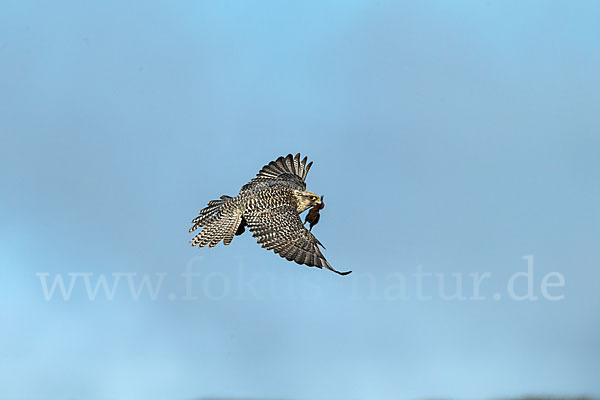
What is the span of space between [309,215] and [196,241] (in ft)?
12.2

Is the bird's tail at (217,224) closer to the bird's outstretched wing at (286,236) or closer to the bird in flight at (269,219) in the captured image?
the bird in flight at (269,219)

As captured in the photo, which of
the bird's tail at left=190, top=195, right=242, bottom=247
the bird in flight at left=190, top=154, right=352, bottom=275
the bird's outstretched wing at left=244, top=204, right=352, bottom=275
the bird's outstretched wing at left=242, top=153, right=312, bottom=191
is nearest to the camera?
the bird's outstretched wing at left=244, top=204, right=352, bottom=275

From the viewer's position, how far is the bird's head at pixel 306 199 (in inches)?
925

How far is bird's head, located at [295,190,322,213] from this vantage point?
23484 millimetres

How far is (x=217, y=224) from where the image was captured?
886 inches

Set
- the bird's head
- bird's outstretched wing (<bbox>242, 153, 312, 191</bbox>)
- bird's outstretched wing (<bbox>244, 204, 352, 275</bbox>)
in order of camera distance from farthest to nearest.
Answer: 1. bird's outstretched wing (<bbox>242, 153, 312, 191</bbox>)
2. the bird's head
3. bird's outstretched wing (<bbox>244, 204, 352, 275</bbox>)

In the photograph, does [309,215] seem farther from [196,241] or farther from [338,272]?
[338,272]

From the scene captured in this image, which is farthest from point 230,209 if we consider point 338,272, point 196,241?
point 338,272

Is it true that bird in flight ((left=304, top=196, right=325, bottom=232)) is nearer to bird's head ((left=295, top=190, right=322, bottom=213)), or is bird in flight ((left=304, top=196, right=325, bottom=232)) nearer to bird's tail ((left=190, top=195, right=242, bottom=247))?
bird's head ((left=295, top=190, right=322, bottom=213))

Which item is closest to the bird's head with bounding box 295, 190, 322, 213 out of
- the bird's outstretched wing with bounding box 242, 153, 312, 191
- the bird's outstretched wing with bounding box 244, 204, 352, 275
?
the bird's outstretched wing with bounding box 244, 204, 352, 275

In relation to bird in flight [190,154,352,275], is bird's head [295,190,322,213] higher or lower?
higher

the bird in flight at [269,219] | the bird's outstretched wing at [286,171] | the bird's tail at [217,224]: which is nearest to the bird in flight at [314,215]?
the bird in flight at [269,219]

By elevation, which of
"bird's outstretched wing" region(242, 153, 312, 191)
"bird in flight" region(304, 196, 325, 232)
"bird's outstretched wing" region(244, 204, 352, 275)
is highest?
"bird's outstretched wing" region(242, 153, 312, 191)

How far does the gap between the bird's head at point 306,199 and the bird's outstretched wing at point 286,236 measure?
1.12 metres
